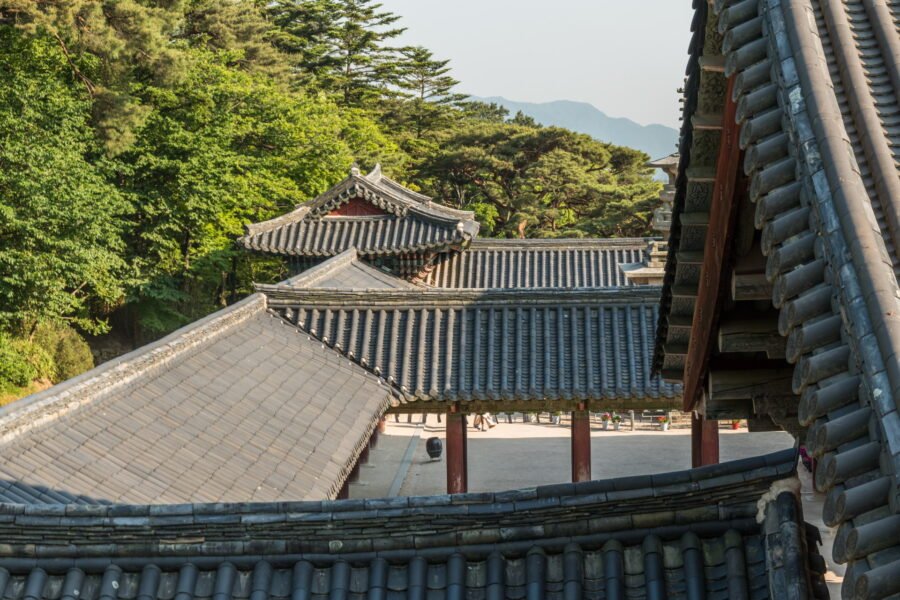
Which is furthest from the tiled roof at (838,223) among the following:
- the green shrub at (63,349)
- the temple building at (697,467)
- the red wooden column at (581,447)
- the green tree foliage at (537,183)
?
the green tree foliage at (537,183)

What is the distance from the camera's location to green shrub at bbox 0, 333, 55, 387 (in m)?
20.5

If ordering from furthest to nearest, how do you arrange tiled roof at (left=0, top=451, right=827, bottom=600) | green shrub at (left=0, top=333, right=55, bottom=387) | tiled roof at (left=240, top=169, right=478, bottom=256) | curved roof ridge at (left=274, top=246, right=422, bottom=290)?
tiled roof at (left=240, top=169, right=478, bottom=256) → green shrub at (left=0, top=333, right=55, bottom=387) → curved roof ridge at (left=274, top=246, right=422, bottom=290) → tiled roof at (left=0, top=451, right=827, bottom=600)

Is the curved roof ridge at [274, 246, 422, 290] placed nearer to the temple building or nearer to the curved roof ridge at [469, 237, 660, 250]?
the curved roof ridge at [469, 237, 660, 250]

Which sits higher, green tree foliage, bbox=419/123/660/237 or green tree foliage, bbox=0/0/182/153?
green tree foliage, bbox=0/0/182/153

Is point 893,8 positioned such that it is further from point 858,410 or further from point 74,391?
point 74,391

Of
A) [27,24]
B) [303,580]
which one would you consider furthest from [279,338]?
[27,24]

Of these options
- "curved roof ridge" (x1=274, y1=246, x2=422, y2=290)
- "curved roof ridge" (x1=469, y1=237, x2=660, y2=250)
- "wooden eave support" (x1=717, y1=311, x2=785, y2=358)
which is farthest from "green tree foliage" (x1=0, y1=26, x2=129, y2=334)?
"wooden eave support" (x1=717, y1=311, x2=785, y2=358)

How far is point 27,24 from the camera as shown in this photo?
2177cm

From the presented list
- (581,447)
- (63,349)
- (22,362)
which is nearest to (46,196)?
(22,362)

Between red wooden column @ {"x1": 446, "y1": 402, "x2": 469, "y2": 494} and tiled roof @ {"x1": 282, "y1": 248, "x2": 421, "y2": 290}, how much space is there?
3.19m

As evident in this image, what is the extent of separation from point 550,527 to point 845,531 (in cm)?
213

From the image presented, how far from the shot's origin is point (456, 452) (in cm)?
1391

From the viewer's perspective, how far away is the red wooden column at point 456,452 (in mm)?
13664

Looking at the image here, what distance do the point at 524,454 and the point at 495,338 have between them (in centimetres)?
662
